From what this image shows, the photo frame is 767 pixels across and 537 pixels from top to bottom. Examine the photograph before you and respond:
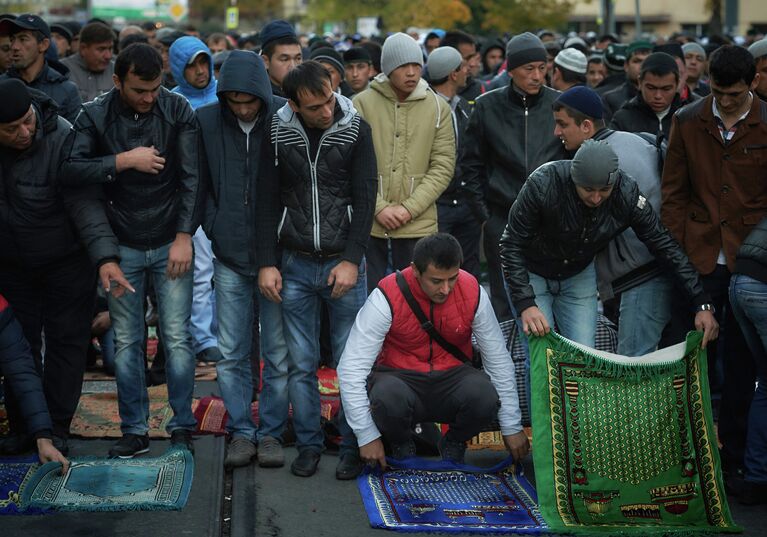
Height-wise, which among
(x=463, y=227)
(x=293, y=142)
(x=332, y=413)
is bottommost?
(x=332, y=413)

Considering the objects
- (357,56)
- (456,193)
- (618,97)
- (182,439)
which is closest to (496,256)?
(456,193)

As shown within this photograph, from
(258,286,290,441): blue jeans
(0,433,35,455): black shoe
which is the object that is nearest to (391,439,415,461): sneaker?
(258,286,290,441): blue jeans

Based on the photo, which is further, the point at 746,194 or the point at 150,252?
the point at 150,252

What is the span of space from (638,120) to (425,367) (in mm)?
2874

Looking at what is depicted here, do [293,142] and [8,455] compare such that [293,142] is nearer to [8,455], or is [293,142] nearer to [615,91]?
[8,455]

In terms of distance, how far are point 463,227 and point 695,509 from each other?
374 centimetres

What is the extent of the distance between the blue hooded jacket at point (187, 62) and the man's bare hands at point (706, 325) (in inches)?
156

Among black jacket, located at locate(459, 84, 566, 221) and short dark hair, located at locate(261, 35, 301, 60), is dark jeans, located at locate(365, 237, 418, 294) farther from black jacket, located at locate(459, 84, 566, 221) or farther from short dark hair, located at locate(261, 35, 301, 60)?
short dark hair, located at locate(261, 35, 301, 60)

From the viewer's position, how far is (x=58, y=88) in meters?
7.80

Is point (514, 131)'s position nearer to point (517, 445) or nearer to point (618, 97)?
point (517, 445)

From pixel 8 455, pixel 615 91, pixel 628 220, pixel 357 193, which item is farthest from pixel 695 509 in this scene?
pixel 615 91

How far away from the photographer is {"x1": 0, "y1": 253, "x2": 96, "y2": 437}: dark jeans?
6469mm

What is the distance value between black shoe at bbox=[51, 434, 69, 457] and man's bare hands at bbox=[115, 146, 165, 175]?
5.08 feet

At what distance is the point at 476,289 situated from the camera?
20.3 feet
